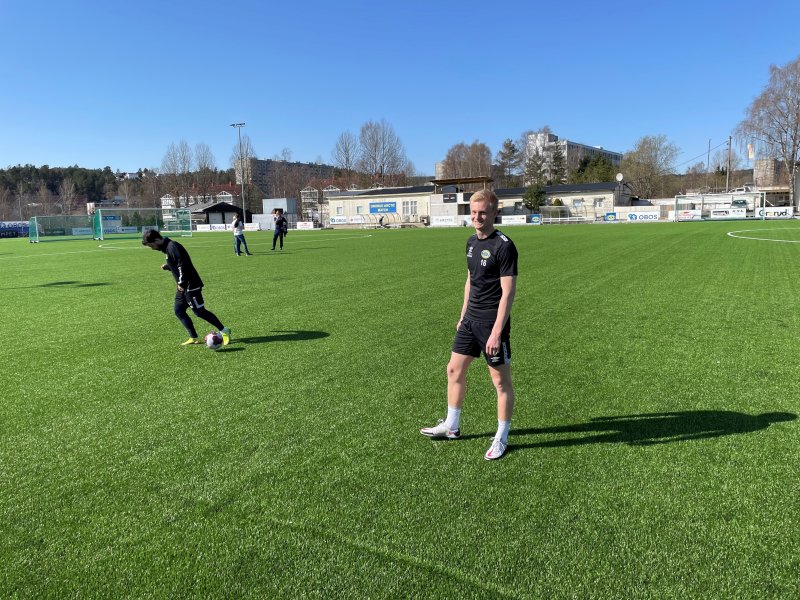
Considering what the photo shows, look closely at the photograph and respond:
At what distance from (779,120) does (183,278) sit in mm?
75420

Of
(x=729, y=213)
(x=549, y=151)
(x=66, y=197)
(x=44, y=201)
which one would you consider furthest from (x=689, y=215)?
(x=44, y=201)

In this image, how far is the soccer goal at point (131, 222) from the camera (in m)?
46.3

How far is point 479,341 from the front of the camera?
4035 millimetres

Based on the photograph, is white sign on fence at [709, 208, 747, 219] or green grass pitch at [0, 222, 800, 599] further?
white sign on fence at [709, 208, 747, 219]

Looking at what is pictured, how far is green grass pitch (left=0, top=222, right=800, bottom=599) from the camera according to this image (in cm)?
278

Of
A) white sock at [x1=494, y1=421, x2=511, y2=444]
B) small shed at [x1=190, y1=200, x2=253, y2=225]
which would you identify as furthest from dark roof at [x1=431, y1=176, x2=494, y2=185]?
white sock at [x1=494, y1=421, x2=511, y2=444]

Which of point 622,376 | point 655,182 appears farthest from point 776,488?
point 655,182

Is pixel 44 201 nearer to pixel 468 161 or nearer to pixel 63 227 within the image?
pixel 63 227

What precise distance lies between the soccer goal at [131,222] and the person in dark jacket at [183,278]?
42129mm

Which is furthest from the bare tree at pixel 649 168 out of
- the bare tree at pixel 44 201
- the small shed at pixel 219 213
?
the bare tree at pixel 44 201

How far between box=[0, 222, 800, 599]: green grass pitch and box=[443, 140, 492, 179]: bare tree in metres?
101

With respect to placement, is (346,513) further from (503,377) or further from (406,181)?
(406,181)

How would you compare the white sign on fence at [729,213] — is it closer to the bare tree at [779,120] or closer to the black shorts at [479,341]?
the bare tree at [779,120]

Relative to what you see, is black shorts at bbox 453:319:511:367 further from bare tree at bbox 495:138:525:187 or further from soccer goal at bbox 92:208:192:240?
bare tree at bbox 495:138:525:187
